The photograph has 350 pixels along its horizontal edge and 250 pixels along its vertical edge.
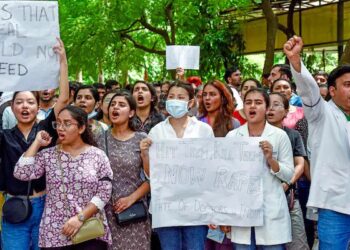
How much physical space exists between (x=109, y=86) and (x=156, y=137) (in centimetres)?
445

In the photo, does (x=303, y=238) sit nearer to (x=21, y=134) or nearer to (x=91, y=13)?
(x=21, y=134)

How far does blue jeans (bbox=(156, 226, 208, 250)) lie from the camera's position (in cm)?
519

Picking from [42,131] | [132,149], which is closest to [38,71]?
[42,131]

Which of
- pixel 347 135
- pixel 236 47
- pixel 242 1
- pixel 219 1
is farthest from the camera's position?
pixel 236 47

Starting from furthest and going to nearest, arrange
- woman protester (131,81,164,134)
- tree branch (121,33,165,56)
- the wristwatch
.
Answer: tree branch (121,33,165,56) → woman protester (131,81,164,134) → the wristwatch

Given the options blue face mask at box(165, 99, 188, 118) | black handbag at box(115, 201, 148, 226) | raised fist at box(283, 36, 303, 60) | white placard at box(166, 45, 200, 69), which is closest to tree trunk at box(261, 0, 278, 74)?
white placard at box(166, 45, 200, 69)

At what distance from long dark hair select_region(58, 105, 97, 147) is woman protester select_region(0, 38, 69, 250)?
0.50 feet

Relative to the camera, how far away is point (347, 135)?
4.39 meters

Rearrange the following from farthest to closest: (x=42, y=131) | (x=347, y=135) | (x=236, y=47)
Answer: (x=236, y=47) < (x=42, y=131) < (x=347, y=135)

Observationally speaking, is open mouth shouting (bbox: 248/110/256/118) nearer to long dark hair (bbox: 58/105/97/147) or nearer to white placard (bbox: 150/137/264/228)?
white placard (bbox: 150/137/264/228)

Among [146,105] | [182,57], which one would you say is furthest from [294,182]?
[182,57]

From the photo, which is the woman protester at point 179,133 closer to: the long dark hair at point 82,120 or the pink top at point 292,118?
the long dark hair at point 82,120

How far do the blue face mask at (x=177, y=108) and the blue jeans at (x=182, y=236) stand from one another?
3.25 feet

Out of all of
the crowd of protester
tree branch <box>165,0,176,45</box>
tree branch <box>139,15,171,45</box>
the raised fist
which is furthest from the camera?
tree branch <box>139,15,171,45</box>
